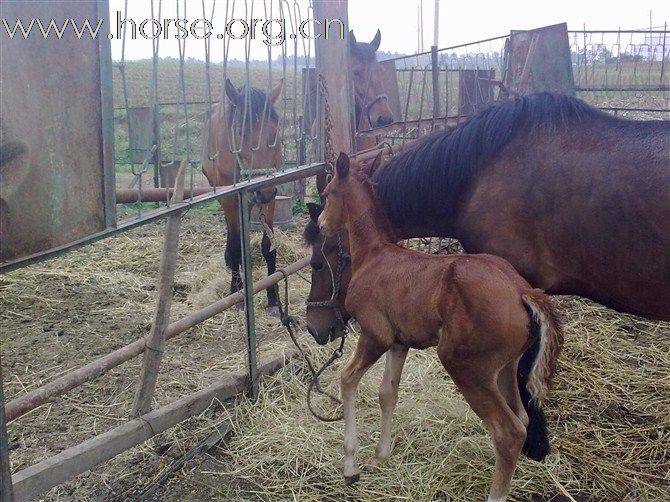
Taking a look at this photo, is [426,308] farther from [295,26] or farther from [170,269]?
[295,26]

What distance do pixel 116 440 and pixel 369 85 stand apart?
17.6 ft

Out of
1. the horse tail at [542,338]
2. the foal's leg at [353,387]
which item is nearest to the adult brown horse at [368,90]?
the foal's leg at [353,387]

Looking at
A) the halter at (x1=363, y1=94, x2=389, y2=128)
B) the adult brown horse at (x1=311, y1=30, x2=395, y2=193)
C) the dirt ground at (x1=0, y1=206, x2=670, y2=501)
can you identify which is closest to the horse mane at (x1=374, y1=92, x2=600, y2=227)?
the dirt ground at (x1=0, y1=206, x2=670, y2=501)

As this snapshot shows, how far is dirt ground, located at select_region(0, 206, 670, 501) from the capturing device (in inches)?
112

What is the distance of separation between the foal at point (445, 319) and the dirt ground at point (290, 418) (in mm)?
285

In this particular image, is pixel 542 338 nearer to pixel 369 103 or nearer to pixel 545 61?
pixel 545 61

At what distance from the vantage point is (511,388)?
2746 mm

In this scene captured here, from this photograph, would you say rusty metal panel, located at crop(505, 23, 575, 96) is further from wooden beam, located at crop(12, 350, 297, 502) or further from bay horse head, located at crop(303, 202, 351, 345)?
wooden beam, located at crop(12, 350, 297, 502)

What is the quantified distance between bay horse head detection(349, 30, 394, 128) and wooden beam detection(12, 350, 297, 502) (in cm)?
383

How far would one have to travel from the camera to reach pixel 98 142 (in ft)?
6.54

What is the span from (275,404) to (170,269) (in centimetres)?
97

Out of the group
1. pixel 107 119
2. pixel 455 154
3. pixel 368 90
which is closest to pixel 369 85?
pixel 368 90

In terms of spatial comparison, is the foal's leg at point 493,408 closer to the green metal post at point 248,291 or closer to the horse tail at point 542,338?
the horse tail at point 542,338

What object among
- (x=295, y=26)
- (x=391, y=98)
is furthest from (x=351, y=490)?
(x=391, y=98)
